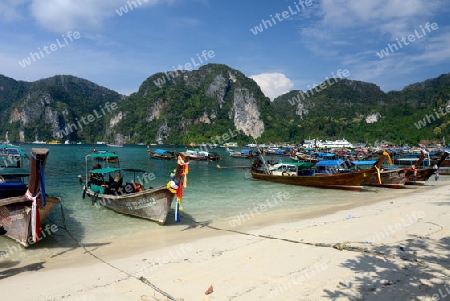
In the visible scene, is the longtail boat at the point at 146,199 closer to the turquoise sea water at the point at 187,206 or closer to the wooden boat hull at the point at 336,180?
the turquoise sea water at the point at 187,206

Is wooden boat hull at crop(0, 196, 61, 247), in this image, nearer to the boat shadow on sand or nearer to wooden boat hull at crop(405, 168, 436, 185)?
the boat shadow on sand

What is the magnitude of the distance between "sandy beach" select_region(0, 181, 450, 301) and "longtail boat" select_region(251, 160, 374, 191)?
9.94 m

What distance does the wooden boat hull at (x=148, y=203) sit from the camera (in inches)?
450

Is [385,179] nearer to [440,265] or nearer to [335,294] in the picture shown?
[440,265]

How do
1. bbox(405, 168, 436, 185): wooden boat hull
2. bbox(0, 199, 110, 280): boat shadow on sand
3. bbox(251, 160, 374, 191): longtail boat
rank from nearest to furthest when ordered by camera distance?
1. bbox(0, 199, 110, 280): boat shadow on sand
2. bbox(251, 160, 374, 191): longtail boat
3. bbox(405, 168, 436, 185): wooden boat hull

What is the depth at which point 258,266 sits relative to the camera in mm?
6770

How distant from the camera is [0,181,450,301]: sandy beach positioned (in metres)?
5.42

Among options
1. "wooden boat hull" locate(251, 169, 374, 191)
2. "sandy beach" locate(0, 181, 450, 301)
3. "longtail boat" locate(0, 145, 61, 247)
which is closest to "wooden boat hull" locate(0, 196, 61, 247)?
"longtail boat" locate(0, 145, 61, 247)

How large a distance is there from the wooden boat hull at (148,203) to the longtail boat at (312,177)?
47.2 ft

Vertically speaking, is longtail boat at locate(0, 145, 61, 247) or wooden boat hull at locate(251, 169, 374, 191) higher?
longtail boat at locate(0, 145, 61, 247)

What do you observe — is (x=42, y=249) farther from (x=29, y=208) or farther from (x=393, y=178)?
(x=393, y=178)

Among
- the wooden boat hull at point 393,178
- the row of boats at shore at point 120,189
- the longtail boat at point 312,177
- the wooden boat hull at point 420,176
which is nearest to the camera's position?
the row of boats at shore at point 120,189

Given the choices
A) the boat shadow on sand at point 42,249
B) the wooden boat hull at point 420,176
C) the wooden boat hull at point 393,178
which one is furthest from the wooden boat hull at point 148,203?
the wooden boat hull at point 420,176

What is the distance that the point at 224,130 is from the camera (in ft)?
561
